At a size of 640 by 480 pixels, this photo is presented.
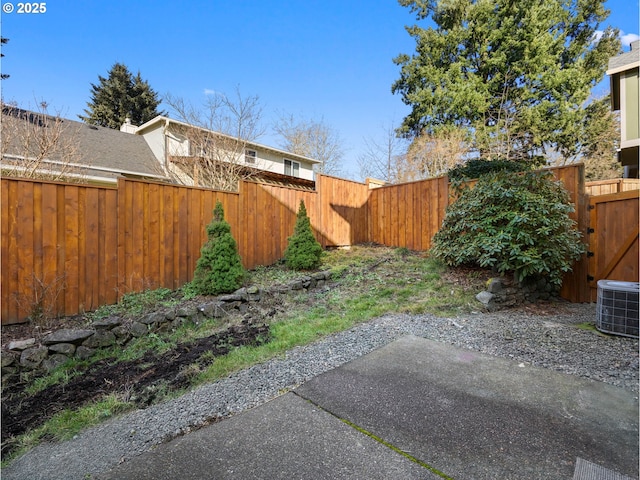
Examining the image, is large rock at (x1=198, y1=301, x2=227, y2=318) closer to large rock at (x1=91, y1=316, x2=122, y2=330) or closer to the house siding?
large rock at (x1=91, y1=316, x2=122, y2=330)

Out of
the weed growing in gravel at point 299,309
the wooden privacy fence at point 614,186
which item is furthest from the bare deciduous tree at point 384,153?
the weed growing in gravel at point 299,309

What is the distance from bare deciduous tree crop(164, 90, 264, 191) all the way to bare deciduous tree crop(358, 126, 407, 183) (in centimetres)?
688

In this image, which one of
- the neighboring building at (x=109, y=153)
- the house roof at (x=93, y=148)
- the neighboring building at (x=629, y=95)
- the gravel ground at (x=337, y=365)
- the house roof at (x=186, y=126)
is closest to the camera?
the gravel ground at (x=337, y=365)

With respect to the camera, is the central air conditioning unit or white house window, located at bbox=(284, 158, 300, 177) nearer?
the central air conditioning unit

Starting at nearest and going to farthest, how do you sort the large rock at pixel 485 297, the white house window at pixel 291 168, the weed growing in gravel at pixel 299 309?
1. the weed growing in gravel at pixel 299 309
2. the large rock at pixel 485 297
3. the white house window at pixel 291 168

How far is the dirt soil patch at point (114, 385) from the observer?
2.28m

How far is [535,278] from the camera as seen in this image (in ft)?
15.8

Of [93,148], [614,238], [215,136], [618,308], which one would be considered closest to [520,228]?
[614,238]

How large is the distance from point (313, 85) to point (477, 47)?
30.4ft

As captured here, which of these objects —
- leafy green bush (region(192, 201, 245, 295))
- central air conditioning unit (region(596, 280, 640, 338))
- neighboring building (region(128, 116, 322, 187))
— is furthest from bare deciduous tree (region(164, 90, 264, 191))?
central air conditioning unit (region(596, 280, 640, 338))

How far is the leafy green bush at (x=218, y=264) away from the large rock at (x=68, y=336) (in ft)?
4.80

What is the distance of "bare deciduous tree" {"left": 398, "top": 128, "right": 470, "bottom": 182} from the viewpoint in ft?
41.9

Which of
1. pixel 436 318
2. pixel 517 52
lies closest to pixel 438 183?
pixel 436 318

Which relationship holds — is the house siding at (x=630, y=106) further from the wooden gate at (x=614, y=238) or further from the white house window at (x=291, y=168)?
the white house window at (x=291, y=168)
